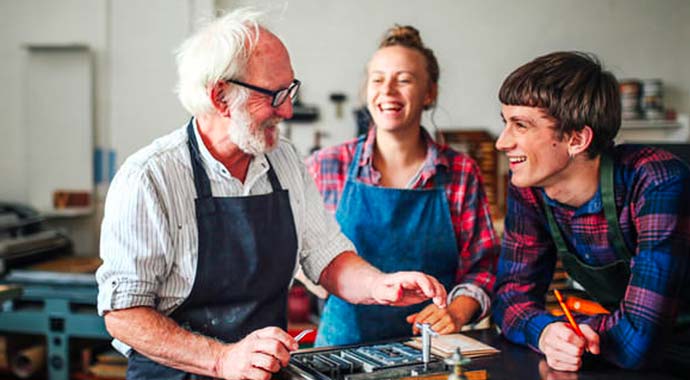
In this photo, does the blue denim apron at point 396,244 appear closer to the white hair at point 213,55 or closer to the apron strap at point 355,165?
the apron strap at point 355,165

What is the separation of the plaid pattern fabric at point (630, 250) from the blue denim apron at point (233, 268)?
0.68 m

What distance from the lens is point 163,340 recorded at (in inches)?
71.1

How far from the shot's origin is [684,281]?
6.12 ft

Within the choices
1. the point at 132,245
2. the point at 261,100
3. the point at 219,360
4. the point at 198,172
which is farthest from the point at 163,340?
the point at 261,100

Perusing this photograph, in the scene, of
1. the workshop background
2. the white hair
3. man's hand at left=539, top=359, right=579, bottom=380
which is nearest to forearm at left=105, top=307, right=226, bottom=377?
the white hair

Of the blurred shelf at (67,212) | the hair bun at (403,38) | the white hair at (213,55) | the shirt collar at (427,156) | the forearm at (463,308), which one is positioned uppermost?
the hair bun at (403,38)

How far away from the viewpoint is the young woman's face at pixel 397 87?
256cm

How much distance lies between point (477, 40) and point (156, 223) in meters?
4.15

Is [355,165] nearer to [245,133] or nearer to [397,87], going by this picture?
[397,87]

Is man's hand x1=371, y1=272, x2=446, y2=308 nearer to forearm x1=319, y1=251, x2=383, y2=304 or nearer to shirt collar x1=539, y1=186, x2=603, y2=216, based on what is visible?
forearm x1=319, y1=251, x2=383, y2=304

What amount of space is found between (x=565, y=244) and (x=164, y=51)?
3.96 m

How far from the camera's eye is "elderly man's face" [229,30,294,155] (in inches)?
81.4

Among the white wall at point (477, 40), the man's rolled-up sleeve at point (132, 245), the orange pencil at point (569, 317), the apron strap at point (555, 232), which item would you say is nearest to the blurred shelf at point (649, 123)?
the white wall at point (477, 40)

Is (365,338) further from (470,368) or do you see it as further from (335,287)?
(470,368)
